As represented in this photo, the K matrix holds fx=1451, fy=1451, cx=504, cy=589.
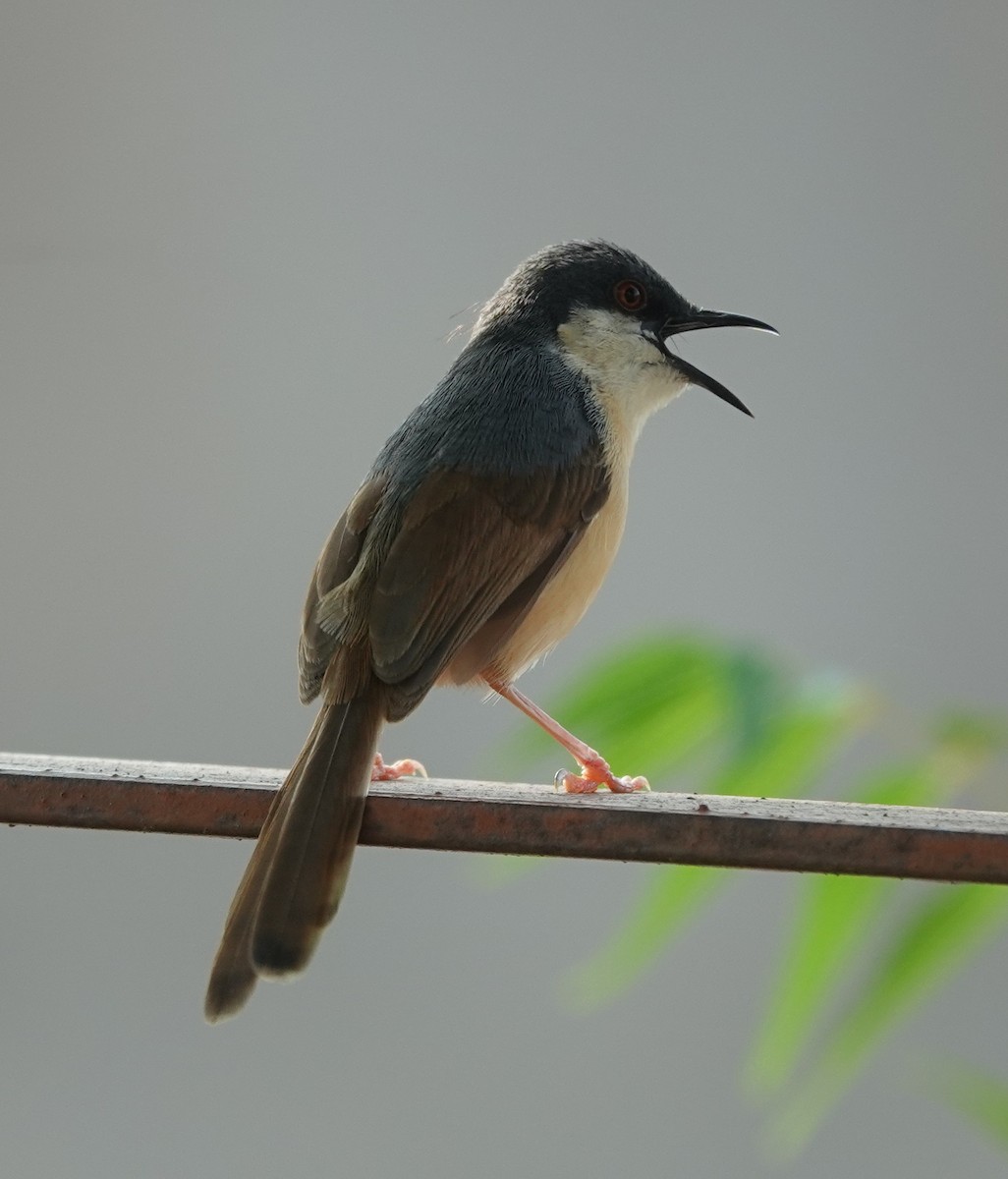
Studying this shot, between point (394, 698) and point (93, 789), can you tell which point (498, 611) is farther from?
point (93, 789)

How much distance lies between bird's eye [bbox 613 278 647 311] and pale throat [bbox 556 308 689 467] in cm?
3

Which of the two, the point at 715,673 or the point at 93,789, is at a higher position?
the point at 715,673

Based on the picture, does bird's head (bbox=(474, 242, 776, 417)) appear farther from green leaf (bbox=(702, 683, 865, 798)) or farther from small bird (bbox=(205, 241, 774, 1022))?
green leaf (bbox=(702, 683, 865, 798))

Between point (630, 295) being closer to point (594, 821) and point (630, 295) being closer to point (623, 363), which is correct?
point (623, 363)

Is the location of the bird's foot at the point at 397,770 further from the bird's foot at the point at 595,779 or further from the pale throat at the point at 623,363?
the pale throat at the point at 623,363

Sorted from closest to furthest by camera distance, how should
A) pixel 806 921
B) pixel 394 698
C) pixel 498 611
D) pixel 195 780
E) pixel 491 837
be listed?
pixel 491 837 → pixel 195 780 → pixel 394 698 → pixel 806 921 → pixel 498 611

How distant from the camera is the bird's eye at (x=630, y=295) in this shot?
261 cm

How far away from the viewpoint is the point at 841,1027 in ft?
7.09

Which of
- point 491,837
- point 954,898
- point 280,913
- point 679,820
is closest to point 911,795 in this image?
point 954,898

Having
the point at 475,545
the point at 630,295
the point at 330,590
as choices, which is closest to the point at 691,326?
the point at 630,295

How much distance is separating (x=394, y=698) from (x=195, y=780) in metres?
0.39

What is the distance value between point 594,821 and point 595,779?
2.90 ft

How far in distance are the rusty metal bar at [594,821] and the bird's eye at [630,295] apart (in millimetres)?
1193

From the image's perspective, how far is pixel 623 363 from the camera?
8.45 ft
